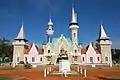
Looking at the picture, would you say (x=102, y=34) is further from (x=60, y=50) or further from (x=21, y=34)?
(x=21, y=34)

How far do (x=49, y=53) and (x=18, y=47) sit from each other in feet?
32.7

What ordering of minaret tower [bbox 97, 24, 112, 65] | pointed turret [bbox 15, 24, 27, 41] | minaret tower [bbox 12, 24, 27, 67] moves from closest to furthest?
1. minaret tower [bbox 12, 24, 27, 67]
2. minaret tower [bbox 97, 24, 112, 65]
3. pointed turret [bbox 15, 24, 27, 41]

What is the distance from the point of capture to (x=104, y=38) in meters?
59.0

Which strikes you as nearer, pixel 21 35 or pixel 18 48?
pixel 18 48

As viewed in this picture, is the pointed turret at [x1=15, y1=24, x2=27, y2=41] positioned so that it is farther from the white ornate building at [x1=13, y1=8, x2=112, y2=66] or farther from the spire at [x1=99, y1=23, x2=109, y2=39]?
the spire at [x1=99, y1=23, x2=109, y2=39]

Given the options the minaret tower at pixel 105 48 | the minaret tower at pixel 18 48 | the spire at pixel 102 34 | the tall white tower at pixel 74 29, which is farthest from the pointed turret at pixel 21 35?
the spire at pixel 102 34

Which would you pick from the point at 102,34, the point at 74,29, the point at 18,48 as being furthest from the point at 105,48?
the point at 18,48

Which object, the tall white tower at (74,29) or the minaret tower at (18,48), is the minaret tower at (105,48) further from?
the minaret tower at (18,48)

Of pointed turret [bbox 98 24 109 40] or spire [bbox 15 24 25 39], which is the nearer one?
pointed turret [bbox 98 24 109 40]

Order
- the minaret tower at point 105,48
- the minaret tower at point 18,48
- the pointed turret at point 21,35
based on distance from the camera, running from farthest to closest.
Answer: the pointed turret at point 21,35, the minaret tower at point 105,48, the minaret tower at point 18,48

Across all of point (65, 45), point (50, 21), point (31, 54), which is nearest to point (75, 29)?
point (65, 45)

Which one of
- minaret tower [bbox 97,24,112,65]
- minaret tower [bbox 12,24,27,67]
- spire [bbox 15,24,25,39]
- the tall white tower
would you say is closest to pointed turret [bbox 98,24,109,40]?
minaret tower [bbox 97,24,112,65]

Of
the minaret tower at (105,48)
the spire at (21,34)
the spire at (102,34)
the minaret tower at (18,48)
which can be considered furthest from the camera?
the spire at (21,34)

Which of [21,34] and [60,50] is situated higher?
[21,34]
